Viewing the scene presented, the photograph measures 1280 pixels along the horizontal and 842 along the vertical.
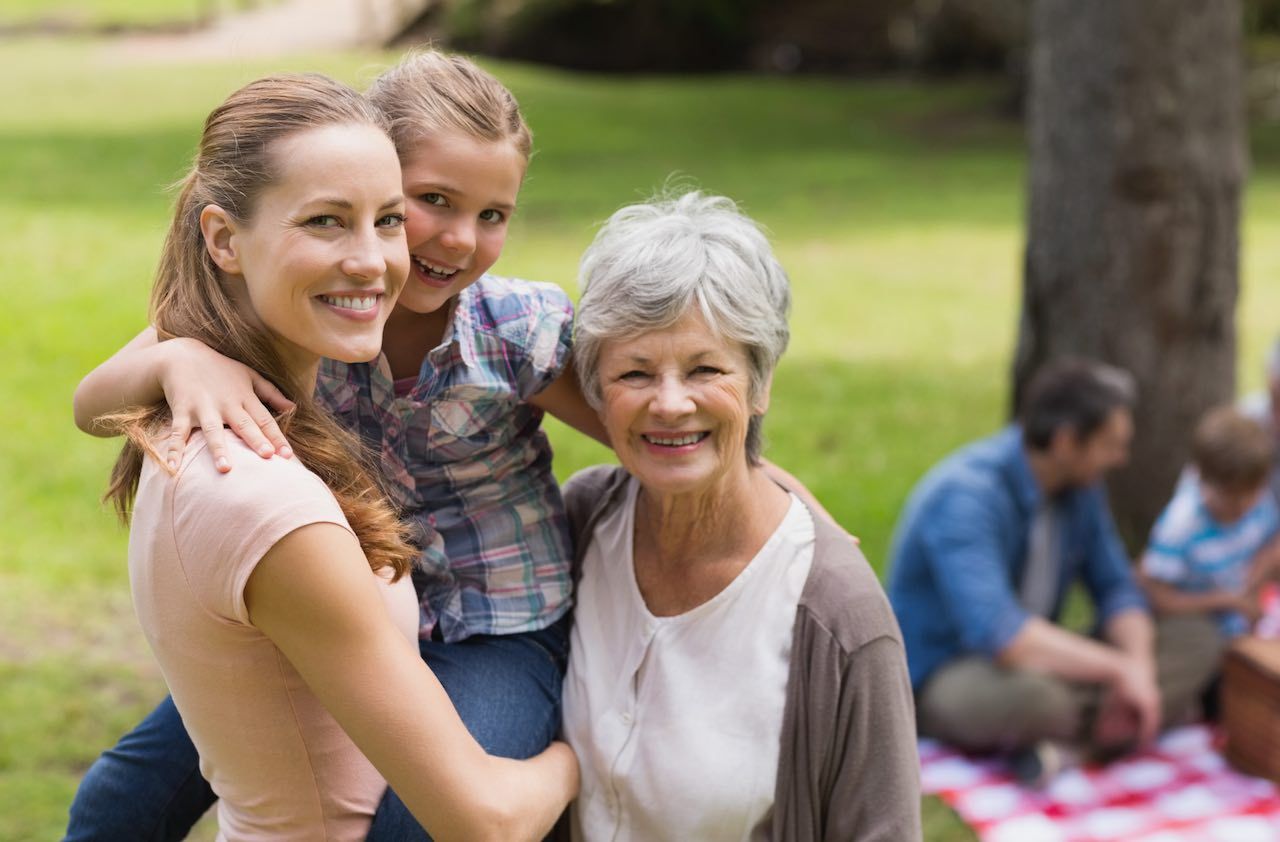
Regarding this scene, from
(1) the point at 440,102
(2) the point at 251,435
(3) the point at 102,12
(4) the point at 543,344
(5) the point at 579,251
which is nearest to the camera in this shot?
(2) the point at 251,435

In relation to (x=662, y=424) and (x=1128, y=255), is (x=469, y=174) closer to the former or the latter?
(x=662, y=424)

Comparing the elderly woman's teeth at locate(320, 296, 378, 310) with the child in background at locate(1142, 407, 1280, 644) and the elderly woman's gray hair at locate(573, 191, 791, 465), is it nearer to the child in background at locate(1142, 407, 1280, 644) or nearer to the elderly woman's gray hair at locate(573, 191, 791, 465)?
the elderly woman's gray hair at locate(573, 191, 791, 465)

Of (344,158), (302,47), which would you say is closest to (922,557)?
(344,158)

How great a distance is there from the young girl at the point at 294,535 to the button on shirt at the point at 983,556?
2853mm

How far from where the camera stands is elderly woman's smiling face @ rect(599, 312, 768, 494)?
249cm

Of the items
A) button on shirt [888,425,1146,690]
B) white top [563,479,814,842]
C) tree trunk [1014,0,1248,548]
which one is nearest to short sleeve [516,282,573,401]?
white top [563,479,814,842]

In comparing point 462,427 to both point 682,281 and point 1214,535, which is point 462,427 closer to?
point 682,281

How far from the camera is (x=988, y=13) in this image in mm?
20938

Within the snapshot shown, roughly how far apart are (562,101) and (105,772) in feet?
55.9

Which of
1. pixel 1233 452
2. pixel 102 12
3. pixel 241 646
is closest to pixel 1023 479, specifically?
pixel 1233 452

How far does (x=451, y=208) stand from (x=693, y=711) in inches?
37.1

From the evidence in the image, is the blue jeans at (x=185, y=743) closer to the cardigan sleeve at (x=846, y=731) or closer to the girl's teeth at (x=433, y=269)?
the cardigan sleeve at (x=846, y=731)

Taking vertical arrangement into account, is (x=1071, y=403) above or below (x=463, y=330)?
below

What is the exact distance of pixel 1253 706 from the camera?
5.00 meters
